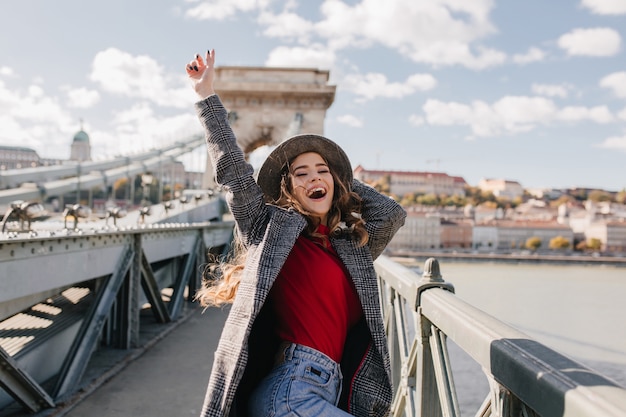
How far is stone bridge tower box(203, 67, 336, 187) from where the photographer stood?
19.2 metres

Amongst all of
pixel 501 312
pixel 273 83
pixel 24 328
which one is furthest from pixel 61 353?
pixel 273 83

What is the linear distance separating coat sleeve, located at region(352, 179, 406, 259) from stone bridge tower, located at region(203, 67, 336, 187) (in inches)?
693

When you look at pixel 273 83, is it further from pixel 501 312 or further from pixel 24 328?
pixel 24 328

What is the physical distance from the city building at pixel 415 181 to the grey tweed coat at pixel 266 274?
80.1 metres

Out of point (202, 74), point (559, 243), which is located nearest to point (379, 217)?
point (202, 74)

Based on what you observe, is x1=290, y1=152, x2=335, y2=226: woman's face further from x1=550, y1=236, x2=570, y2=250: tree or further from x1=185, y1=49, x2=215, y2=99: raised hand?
x1=550, y1=236, x2=570, y2=250: tree

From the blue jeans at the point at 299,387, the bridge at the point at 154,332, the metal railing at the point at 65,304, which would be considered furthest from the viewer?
the metal railing at the point at 65,304

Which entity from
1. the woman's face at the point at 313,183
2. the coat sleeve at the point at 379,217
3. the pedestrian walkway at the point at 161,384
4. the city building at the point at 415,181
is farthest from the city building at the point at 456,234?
the woman's face at the point at 313,183

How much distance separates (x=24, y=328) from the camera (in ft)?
12.2

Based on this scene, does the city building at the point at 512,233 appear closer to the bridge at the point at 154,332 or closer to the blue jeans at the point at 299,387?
the bridge at the point at 154,332

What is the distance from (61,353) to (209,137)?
3130 millimetres

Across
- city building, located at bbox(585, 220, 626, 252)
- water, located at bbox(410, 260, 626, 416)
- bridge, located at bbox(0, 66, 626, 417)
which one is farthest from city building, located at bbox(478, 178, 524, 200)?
bridge, located at bbox(0, 66, 626, 417)

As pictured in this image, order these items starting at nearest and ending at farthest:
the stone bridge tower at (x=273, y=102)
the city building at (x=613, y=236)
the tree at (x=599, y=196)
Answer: the stone bridge tower at (x=273, y=102) → the city building at (x=613, y=236) → the tree at (x=599, y=196)

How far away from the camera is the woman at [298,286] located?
113 centimetres
